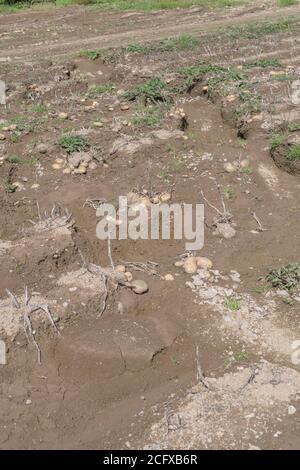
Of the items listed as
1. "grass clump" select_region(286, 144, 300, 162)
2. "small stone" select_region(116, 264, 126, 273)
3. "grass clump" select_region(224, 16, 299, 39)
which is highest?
"grass clump" select_region(224, 16, 299, 39)

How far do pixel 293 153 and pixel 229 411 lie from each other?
3.43 metres

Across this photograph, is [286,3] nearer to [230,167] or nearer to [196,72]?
[196,72]

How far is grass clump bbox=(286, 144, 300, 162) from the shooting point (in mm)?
5918

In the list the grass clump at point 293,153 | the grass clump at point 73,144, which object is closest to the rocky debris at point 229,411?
the grass clump at point 293,153

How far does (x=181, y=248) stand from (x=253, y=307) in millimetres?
962

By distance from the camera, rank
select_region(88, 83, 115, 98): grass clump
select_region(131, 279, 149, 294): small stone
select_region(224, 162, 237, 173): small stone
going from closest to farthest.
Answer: select_region(131, 279, 149, 294): small stone < select_region(224, 162, 237, 173): small stone < select_region(88, 83, 115, 98): grass clump

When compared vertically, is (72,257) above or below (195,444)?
above

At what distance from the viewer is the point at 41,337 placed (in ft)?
12.8

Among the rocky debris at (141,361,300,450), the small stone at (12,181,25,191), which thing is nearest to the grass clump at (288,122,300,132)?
the small stone at (12,181,25,191)

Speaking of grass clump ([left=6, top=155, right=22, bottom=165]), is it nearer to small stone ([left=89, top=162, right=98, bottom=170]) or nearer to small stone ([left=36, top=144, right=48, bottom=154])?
small stone ([left=36, top=144, right=48, bottom=154])

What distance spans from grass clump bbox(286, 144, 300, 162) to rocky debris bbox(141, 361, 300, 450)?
9.59ft

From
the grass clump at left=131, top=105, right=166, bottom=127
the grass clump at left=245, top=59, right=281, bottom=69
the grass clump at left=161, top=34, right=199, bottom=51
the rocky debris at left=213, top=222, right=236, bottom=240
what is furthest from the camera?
the grass clump at left=161, top=34, right=199, bottom=51

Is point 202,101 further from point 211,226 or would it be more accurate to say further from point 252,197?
point 211,226
